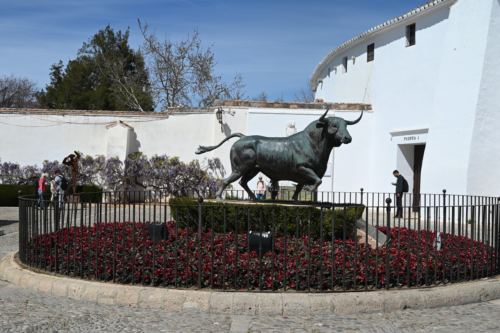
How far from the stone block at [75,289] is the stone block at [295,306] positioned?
2430mm

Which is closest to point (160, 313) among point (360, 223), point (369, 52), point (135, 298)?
point (135, 298)

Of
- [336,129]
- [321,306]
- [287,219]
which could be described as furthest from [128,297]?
[336,129]

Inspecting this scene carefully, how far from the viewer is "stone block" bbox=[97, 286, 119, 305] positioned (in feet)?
16.9

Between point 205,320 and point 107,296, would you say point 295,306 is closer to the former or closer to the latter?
point 205,320

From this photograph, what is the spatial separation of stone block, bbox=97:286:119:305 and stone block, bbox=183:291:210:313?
2.89 feet

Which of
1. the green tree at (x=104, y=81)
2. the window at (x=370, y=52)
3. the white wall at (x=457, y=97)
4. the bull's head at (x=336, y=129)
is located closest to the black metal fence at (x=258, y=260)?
the bull's head at (x=336, y=129)

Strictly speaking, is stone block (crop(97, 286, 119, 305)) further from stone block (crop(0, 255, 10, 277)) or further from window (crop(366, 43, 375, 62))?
window (crop(366, 43, 375, 62))

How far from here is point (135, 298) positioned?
507 cm

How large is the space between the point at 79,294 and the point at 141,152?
13.3m

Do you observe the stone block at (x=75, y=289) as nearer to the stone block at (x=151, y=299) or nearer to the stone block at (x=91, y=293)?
the stone block at (x=91, y=293)

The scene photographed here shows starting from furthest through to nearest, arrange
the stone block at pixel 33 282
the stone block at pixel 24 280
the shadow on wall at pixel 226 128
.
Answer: the shadow on wall at pixel 226 128, the stone block at pixel 24 280, the stone block at pixel 33 282

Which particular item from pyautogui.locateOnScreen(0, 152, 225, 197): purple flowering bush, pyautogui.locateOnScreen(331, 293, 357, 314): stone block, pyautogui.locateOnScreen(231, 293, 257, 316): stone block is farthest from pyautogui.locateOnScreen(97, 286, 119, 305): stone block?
pyautogui.locateOnScreen(0, 152, 225, 197): purple flowering bush

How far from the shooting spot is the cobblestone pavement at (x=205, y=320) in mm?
4406

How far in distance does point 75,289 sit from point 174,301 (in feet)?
4.35
